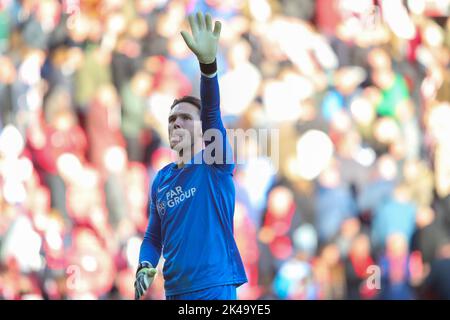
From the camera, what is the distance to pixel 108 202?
89.2 inches

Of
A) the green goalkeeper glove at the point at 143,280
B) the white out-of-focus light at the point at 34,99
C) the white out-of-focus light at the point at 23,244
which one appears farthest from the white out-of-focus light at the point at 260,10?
the green goalkeeper glove at the point at 143,280

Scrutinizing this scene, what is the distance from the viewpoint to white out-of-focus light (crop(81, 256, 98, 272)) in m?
2.21

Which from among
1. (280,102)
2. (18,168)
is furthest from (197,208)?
(18,168)

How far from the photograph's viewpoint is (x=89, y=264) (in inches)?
87.4

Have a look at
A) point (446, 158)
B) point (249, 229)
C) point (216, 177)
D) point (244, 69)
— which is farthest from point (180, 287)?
point (446, 158)

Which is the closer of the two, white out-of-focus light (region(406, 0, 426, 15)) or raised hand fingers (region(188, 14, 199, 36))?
raised hand fingers (region(188, 14, 199, 36))

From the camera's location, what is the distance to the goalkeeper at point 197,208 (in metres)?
1.42

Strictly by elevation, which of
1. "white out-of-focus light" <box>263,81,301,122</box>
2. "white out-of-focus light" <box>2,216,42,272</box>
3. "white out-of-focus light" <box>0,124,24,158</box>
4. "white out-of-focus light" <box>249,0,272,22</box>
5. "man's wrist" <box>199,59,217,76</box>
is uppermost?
"white out-of-focus light" <box>249,0,272,22</box>

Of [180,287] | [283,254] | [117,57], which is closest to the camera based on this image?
[180,287]

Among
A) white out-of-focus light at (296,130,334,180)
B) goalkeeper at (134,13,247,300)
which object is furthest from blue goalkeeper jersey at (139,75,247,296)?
white out-of-focus light at (296,130,334,180)

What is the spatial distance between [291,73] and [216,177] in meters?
0.89

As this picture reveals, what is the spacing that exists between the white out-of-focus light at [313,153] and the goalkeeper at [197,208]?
76 cm

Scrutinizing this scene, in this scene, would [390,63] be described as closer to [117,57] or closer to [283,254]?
[283,254]

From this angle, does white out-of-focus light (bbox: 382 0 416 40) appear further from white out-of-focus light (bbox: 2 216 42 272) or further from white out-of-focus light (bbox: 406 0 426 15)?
white out-of-focus light (bbox: 2 216 42 272)
